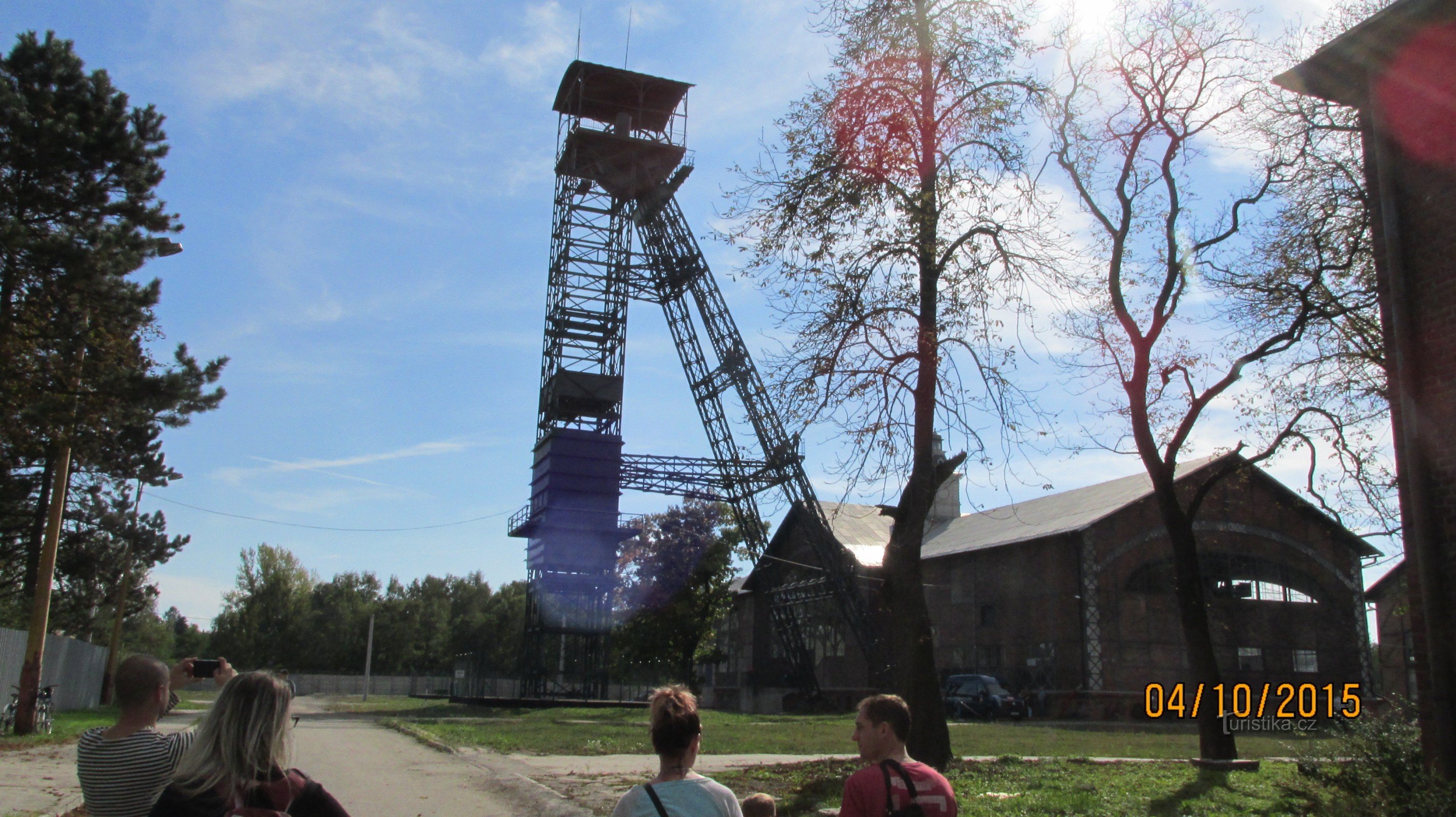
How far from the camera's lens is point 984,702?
33531 mm

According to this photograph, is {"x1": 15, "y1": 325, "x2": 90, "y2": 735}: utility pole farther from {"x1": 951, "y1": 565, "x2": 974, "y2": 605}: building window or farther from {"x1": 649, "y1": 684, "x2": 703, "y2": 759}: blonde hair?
{"x1": 951, "y1": 565, "x2": 974, "y2": 605}: building window

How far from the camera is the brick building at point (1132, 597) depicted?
34.6 metres

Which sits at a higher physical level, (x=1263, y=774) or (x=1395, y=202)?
(x=1395, y=202)

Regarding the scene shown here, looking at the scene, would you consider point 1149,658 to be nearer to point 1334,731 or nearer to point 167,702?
point 1334,731

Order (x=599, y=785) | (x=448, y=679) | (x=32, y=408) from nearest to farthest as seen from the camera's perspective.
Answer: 1. (x=599, y=785)
2. (x=32, y=408)
3. (x=448, y=679)

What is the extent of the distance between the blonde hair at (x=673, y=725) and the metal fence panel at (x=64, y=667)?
23393 millimetres

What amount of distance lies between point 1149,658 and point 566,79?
31.1 metres

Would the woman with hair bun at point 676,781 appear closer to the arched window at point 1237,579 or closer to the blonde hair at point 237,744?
the blonde hair at point 237,744

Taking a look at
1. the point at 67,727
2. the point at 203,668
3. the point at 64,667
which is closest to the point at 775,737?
the point at 67,727

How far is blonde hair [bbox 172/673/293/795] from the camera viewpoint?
141 inches

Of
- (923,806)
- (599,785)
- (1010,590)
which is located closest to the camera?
(923,806)

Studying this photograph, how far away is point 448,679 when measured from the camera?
56438 millimetres

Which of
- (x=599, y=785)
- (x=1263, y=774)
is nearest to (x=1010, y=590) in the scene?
(x=1263, y=774)

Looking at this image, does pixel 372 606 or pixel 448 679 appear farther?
pixel 372 606
